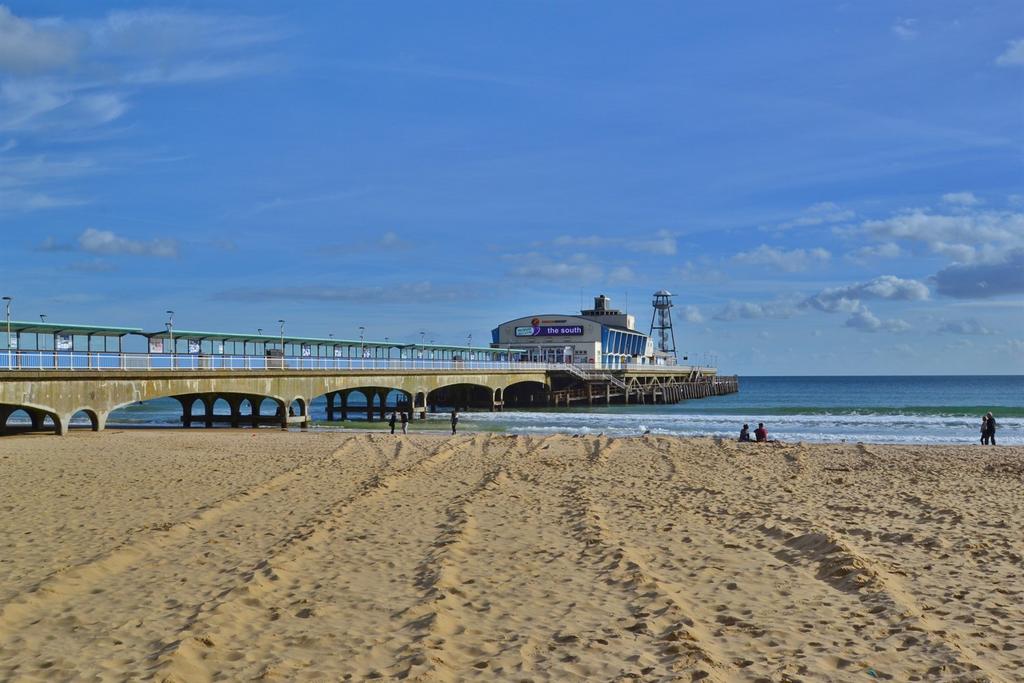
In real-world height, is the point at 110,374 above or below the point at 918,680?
above

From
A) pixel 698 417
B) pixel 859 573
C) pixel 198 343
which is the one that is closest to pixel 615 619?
pixel 859 573

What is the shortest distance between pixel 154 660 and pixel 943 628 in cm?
646

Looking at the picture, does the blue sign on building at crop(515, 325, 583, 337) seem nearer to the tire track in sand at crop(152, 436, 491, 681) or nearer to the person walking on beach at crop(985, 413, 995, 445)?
the person walking on beach at crop(985, 413, 995, 445)

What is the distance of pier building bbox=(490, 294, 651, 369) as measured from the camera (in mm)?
85375

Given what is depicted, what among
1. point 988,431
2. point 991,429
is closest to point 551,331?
point 988,431

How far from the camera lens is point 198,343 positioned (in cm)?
4159

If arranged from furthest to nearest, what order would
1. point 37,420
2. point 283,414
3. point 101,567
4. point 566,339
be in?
point 566,339
point 283,414
point 37,420
point 101,567

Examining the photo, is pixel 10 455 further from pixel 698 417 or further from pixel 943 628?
pixel 698 417

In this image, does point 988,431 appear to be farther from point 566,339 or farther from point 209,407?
point 566,339

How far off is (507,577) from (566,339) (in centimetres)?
7732

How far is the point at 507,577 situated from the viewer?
9539 mm

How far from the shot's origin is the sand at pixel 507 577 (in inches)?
271

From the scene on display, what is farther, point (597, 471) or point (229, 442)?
point (229, 442)

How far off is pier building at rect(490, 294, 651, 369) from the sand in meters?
66.5
